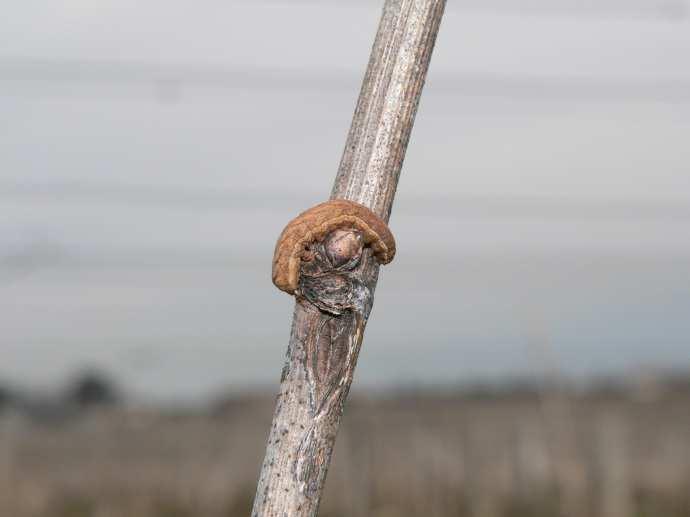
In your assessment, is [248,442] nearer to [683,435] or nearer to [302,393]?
[683,435]

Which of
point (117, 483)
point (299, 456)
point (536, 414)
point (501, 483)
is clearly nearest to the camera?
point (299, 456)

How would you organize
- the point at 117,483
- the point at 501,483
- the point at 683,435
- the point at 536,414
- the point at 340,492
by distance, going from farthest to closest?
the point at 536,414, the point at 683,435, the point at 117,483, the point at 501,483, the point at 340,492

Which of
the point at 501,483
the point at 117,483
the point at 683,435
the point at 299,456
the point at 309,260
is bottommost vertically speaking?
the point at 299,456

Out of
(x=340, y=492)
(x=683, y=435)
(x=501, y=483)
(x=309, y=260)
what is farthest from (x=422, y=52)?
(x=683, y=435)
